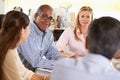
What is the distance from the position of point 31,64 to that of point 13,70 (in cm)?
50

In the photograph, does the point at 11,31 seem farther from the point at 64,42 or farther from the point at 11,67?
the point at 64,42

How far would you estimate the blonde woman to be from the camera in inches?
112

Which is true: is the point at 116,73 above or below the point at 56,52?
above

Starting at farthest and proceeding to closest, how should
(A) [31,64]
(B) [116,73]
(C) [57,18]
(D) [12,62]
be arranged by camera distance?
Answer: (C) [57,18], (A) [31,64], (D) [12,62], (B) [116,73]

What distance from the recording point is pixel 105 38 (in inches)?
44.3

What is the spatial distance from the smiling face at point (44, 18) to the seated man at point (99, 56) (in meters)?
1.20

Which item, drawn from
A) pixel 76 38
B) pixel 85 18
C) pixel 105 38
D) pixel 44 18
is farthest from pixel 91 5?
pixel 105 38

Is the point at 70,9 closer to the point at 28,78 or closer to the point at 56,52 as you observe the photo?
the point at 56,52

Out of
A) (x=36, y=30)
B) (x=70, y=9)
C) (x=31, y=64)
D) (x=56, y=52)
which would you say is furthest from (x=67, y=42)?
(x=70, y=9)

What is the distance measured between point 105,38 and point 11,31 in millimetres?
810

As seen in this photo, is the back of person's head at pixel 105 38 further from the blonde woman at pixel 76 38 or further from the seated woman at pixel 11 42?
the blonde woman at pixel 76 38

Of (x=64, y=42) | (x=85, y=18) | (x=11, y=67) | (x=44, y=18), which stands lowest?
(x=64, y=42)

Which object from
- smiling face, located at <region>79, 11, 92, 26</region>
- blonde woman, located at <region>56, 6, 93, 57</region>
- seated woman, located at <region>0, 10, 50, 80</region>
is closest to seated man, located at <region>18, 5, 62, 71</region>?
blonde woman, located at <region>56, 6, 93, 57</region>

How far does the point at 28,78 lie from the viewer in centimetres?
195
